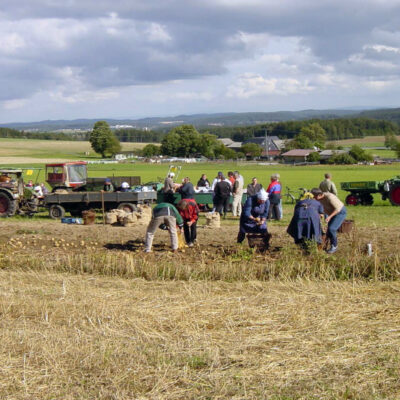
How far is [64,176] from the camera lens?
22344 mm

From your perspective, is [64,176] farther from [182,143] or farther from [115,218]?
[182,143]

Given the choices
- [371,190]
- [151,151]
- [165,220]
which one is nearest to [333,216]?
[165,220]

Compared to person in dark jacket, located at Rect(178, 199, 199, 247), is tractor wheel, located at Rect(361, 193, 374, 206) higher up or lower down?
lower down

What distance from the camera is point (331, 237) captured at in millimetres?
11258

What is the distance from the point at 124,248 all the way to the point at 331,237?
437 centimetres

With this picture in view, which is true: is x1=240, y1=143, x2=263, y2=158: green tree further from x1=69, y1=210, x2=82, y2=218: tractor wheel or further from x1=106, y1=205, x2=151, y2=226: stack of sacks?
x1=106, y1=205, x2=151, y2=226: stack of sacks

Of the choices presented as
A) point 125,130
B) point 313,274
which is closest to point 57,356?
point 313,274

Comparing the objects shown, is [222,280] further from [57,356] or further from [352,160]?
[352,160]

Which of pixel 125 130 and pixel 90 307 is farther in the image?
pixel 125 130

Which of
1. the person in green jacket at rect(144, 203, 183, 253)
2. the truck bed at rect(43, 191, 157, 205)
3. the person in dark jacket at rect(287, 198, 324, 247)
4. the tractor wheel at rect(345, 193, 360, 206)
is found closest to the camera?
the person in dark jacket at rect(287, 198, 324, 247)

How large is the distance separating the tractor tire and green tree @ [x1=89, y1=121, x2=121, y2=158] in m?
87.7

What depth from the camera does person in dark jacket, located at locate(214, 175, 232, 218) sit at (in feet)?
60.0

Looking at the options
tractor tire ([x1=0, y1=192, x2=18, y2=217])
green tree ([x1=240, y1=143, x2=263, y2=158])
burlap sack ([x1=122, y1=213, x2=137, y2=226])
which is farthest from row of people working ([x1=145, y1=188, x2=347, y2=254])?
green tree ([x1=240, y1=143, x2=263, y2=158])

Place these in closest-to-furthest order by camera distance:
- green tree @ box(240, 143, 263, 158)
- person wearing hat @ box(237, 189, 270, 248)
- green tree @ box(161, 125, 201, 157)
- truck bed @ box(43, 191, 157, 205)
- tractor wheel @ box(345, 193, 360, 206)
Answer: person wearing hat @ box(237, 189, 270, 248) → truck bed @ box(43, 191, 157, 205) → tractor wheel @ box(345, 193, 360, 206) → green tree @ box(161, 125, 201, 157) → green tree @ box(240, 143, 263, 158)
